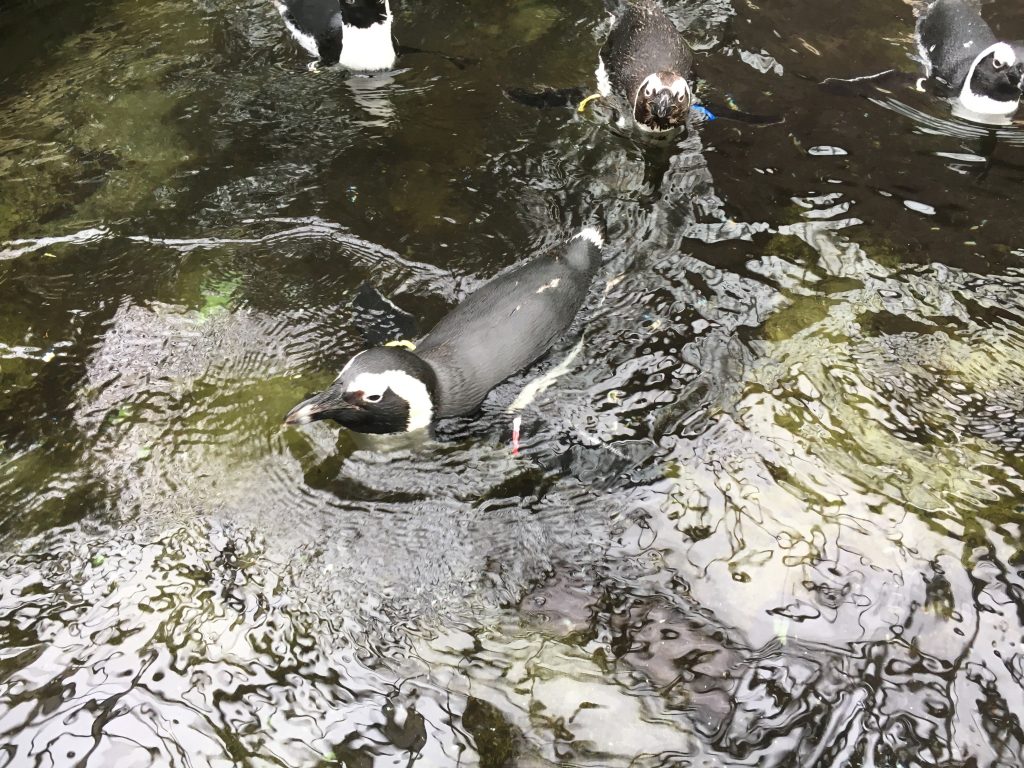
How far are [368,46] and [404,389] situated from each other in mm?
3554

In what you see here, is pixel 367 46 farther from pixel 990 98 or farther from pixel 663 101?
pixel 990 98

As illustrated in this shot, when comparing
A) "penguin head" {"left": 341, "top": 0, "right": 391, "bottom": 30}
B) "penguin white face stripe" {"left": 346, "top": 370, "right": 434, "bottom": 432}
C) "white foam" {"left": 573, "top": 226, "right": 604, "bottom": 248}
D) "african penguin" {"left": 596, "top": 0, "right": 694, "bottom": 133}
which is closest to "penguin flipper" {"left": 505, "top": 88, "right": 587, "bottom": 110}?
"african penguin" {"left": 596, "top": 0, "right": 694, "bottom": 133}

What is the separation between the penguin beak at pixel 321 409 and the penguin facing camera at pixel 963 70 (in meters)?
4.34

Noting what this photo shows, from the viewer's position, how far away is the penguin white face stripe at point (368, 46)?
18.4ft

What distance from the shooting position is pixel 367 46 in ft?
18.4

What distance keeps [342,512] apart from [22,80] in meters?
4.65

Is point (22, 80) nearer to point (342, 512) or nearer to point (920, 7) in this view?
point (342, 512)

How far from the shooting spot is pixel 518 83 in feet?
18.0

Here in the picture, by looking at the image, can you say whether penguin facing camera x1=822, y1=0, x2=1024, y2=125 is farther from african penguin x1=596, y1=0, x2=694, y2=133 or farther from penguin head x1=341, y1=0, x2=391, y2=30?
penguin head x1=341, y1=0, x2=391, y2=30

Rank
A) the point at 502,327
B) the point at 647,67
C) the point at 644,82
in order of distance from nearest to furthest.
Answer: the point at 502,327
the point at 644,82
the point at 647,67

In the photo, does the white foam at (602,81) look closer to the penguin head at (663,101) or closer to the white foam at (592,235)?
the penguin head at (663,101)

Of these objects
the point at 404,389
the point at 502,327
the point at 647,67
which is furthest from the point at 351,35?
the point at 404,389

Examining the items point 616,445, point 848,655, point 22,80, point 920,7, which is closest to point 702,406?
point 616,445

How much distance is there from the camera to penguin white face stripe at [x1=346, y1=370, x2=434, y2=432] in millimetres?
3180
